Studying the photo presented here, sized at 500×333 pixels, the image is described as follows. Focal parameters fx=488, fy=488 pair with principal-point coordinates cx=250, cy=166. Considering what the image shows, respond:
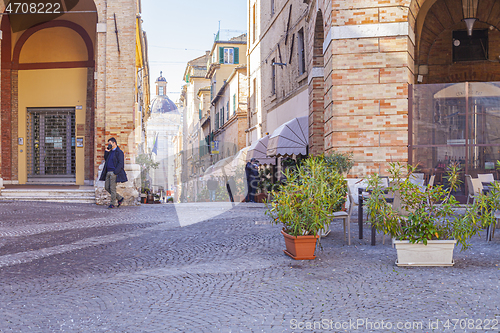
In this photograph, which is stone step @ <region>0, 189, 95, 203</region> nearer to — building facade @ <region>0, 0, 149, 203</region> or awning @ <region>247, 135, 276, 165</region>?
building facade @ <region>0, 0, 149, 203</region>

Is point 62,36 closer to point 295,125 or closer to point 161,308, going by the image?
point 295,125

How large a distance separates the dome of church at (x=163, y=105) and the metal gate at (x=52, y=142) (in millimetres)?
A: 72274

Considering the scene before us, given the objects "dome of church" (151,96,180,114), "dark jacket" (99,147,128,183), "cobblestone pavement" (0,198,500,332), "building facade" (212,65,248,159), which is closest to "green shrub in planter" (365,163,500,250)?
"cobblestone pavement" (0,198,500,332)

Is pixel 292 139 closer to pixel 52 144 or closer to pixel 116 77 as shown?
pixel 116 77

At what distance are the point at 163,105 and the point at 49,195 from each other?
252 ft

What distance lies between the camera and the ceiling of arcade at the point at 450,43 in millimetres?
15195

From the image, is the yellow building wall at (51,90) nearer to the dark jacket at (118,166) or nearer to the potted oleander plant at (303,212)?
the dark jacket at (118,166)

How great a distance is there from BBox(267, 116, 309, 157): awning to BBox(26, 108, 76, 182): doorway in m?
7.19

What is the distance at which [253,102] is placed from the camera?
86.9 ft

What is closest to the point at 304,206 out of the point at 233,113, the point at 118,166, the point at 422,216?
the point at 422,216

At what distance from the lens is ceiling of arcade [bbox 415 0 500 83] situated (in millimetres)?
15195

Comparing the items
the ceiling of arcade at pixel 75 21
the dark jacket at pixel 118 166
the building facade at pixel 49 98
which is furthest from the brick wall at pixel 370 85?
the ceiling of arcade at pixel 75 21

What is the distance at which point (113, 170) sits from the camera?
1248 cm

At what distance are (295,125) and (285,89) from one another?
434 centimetres
